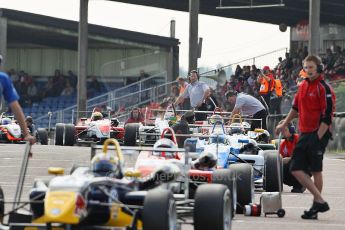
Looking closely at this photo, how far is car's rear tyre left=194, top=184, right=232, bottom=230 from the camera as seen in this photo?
1145cm

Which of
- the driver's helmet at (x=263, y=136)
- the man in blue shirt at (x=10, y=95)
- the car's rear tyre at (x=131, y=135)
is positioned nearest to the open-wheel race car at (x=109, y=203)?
the man in blue shirt at (x=10, y=95)

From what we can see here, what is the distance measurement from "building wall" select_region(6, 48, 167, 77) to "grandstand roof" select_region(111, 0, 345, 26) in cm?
840

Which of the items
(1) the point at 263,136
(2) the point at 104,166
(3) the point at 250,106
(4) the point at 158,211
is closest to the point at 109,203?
(4) the point at 158,211

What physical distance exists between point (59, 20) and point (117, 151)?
45.0 meters

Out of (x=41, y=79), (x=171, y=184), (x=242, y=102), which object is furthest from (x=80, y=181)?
(x=41, y=79)

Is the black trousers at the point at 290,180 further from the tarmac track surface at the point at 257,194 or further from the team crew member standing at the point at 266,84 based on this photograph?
the team crew member standing at the point at 266,84

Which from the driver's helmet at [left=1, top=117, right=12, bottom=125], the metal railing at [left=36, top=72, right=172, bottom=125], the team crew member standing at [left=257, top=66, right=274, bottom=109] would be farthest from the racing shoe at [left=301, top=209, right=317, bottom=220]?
the metal railing at [left=36, top=72, right=172, bottom=125]

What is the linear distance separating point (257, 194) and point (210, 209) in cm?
734

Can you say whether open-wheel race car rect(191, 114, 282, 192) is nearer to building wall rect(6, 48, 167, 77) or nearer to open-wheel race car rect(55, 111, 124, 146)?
open-wheel race car rect(55, 111, 124, 146)

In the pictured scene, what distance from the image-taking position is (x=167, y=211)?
10820 millimetres

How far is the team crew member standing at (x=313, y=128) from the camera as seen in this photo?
14.8 metres

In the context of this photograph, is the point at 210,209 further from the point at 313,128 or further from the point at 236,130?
the point at 236,130

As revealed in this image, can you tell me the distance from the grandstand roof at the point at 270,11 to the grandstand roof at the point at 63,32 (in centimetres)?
630

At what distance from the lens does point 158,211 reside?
10.8m
